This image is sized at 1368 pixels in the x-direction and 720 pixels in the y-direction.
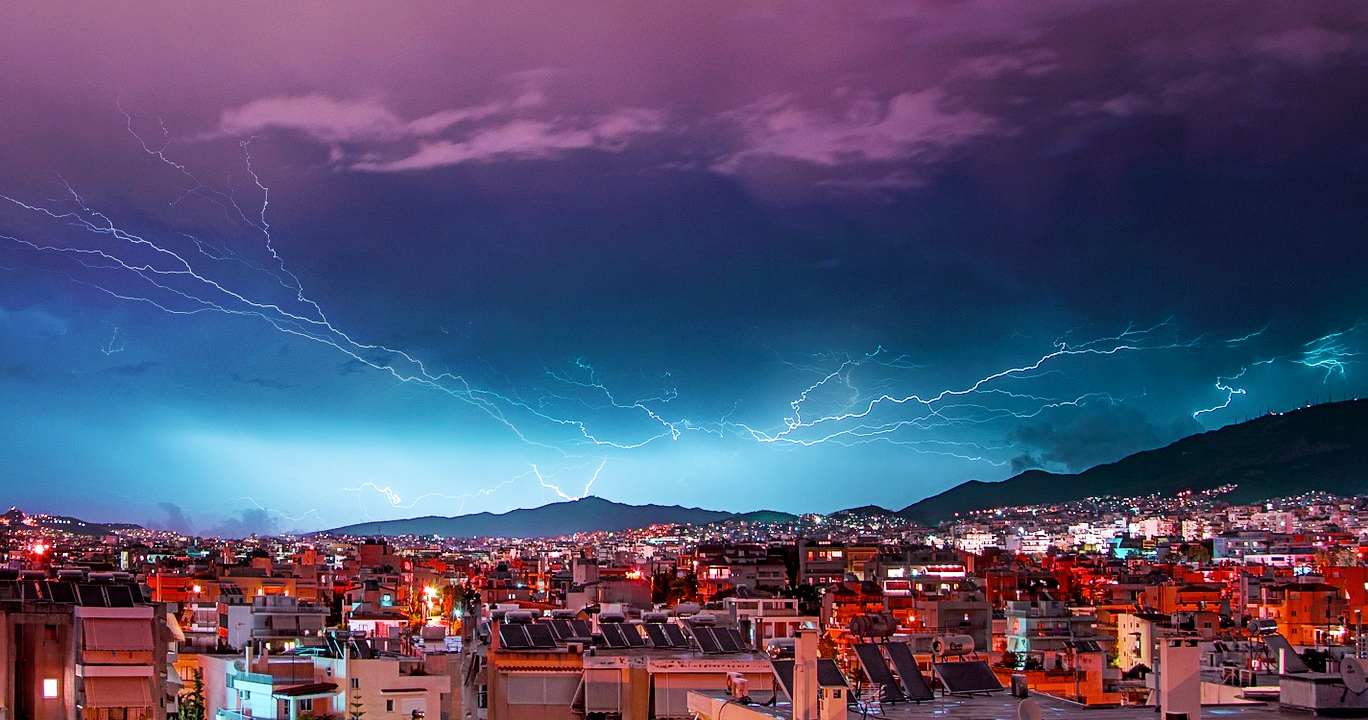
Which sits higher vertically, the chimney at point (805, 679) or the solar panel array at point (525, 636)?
the chimney at point (805, 679)

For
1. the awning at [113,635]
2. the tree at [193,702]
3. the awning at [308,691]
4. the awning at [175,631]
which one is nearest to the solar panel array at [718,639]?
the awning at [308,691]

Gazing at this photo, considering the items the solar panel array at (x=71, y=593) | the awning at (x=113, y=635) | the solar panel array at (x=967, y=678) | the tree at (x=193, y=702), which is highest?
the solar panel array at (x=71, y=593)

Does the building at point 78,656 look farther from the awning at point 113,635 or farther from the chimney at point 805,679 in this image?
the chimney at point 805,679

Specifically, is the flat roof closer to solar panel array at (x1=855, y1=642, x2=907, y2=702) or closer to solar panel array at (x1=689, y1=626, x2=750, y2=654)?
solar panel array at (x1=855, y1=642, x2=907, y2=702)

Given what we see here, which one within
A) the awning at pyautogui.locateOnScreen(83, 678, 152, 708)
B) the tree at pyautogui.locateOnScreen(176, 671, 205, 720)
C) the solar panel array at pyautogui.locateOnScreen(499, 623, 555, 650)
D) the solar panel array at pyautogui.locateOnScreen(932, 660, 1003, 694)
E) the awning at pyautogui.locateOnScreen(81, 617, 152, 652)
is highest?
the awning at pyautogui.locateOnScreen(81, 617, 152, 652)

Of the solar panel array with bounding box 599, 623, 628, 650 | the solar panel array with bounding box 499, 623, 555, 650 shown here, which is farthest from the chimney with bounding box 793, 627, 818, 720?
the solar panel array with bounding box 599, 623, 628, 650

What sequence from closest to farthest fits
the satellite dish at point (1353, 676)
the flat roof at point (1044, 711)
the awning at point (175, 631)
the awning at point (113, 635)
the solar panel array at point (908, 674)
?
the satellite dish at point (1353, 676) → the flat roof at point (1044, 711) → the solar panel array at point (908, 674) → the awning at point (113, 635) → the awning at point (175, 631)
